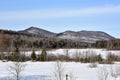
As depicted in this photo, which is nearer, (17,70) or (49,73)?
(17,70)

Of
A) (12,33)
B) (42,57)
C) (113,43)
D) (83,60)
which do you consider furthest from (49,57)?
(12,33)

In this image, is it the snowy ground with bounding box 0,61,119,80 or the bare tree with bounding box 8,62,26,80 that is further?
the snowy ground with bounding box 0,61,119,80

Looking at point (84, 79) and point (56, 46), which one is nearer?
point (84, 79)

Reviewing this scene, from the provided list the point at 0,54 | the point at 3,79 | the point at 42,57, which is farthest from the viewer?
the point at 0,54

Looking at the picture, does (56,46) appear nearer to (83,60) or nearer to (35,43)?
(35,43)

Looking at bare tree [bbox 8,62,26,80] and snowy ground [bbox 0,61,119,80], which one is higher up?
bare tree [bbox 8,62,26,80]

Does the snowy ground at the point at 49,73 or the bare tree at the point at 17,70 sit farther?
the snowy ground at the point at 49,73

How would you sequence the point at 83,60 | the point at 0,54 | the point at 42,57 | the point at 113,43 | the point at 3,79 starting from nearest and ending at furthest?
the point at 3,79 < the point at 83,60 < the point at 42,57 < the point at 0,54 < the point at 113,43

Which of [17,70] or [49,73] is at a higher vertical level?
[17,70]

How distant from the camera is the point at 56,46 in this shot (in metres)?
85.8

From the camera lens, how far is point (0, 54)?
4103cm

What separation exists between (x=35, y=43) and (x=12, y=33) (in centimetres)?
2031

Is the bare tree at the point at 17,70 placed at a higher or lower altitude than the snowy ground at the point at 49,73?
higher

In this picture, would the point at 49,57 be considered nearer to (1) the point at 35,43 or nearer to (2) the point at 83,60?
(2) the point at 83,60
